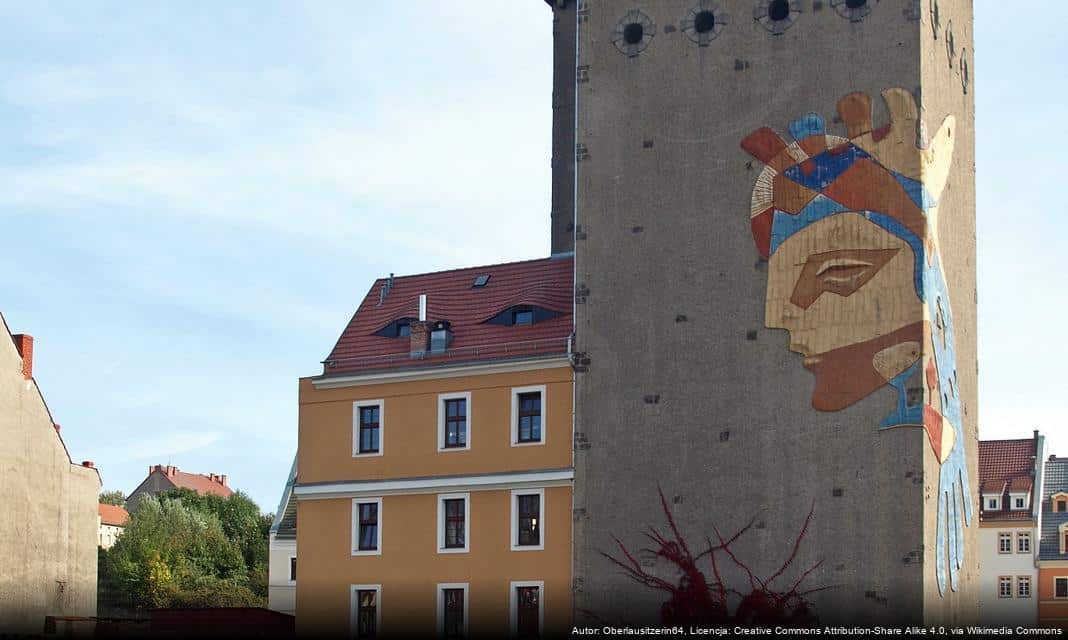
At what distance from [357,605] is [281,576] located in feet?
49.6

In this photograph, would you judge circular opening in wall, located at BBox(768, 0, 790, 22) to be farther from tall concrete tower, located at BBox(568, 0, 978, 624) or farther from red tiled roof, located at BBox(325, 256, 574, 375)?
red tiled roof, located at BBox(325, 256, 574, 375)

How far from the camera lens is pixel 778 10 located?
44781mm

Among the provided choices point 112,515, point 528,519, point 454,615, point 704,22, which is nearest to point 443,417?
point 528,519

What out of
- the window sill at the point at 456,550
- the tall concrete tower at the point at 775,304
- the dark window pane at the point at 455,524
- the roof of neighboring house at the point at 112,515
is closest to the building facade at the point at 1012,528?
the tall concrete tower at the point at 775,304

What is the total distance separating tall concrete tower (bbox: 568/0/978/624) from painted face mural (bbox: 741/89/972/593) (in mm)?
57

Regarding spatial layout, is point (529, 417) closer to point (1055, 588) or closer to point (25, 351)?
point (25, 351)

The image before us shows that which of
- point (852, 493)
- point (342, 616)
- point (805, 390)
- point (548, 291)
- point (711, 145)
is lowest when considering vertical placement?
point (342, 616)

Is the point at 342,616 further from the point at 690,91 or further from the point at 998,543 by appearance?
the point at 998,543

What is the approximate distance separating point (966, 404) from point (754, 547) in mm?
9515

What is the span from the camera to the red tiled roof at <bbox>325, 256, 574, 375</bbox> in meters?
47.0

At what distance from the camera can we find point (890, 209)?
4262 cm

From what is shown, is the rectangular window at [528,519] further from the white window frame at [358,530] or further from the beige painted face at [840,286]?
the beige painted face at [840,286]

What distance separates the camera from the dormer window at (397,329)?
49219 mm

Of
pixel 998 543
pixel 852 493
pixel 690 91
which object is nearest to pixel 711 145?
pixel 690 91
